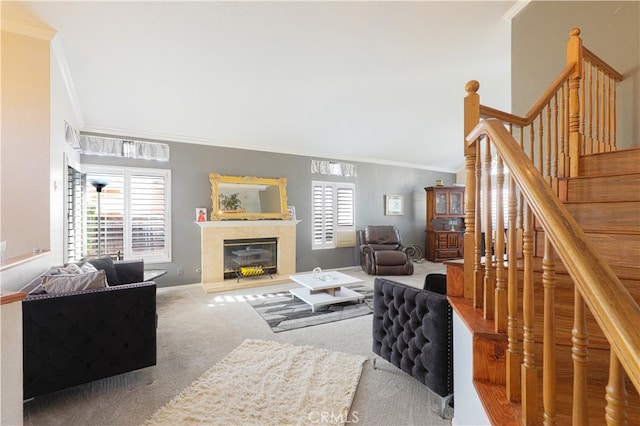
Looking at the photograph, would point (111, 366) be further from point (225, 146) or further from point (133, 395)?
point (225, 146)

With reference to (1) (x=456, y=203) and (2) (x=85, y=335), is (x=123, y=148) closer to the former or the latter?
(2) (x=85, y=335)

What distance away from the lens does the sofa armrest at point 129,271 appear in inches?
131

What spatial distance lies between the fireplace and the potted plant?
0.61 meters

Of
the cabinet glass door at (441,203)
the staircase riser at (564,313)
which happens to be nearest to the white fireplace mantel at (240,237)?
the cabinet glass door at (441,203)

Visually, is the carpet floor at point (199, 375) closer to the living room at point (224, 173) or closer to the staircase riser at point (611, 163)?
the living room at point (224, 173)

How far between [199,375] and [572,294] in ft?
8.19

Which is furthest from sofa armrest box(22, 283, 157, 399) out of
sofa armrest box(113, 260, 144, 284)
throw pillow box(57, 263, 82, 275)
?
sofa armrest box(113, 260, 144, 284)

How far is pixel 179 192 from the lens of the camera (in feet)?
15.3

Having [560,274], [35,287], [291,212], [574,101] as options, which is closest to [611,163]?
[574,101]

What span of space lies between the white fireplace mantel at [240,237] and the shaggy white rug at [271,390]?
2342mm

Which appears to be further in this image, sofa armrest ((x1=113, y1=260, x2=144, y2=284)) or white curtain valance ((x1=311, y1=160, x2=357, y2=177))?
white curtain valance ((x1=311, y1=160, x2=357, y2=177))

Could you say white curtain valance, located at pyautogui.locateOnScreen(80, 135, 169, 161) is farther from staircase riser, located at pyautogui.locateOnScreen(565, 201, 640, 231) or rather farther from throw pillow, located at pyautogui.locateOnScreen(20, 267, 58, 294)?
staircase riser, located at pyautogui.locateOnScreen(565, 201, 640, 231)

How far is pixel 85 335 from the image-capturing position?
186 cm

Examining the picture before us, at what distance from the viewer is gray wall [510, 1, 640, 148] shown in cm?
211
